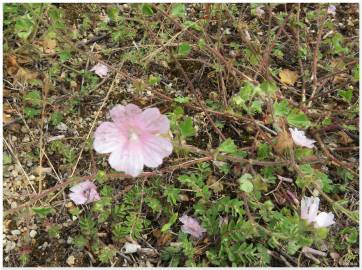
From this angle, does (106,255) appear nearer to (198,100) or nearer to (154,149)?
(154,149)

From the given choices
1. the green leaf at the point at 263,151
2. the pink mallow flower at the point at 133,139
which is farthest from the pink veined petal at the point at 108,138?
the green leaf at the point at 263,151

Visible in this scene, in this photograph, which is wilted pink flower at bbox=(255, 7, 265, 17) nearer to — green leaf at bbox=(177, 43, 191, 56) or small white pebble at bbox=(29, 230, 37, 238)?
green leaf at bbox=(177, 43, 191, 56)

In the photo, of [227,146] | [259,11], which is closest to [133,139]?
[227,146]

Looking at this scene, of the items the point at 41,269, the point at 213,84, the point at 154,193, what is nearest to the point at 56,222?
the point at 41,269

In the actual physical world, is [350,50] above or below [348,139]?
above

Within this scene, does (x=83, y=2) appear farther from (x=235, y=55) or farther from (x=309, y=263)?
(x=309, y=263)
